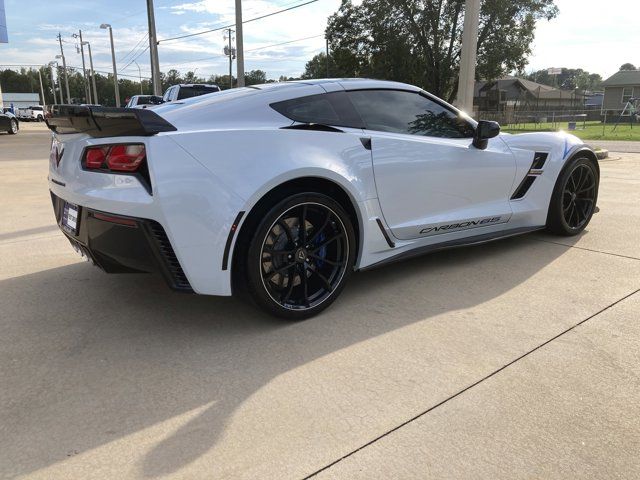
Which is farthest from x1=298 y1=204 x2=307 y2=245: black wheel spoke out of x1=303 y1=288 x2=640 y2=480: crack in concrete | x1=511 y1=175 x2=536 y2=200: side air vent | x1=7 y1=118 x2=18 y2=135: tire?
x1=7 y1=118 x2=18 y2=135: tire

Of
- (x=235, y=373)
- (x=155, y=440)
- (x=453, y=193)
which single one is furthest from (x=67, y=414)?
(x=453, y=193)

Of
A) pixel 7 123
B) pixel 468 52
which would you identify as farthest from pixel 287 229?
pixel 7 123

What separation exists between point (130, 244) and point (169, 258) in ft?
0.73

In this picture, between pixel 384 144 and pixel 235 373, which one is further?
pixel 384 144

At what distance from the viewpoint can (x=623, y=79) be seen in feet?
155

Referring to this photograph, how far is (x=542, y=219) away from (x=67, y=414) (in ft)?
13.4

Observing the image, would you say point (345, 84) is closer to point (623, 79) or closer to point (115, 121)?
point (115, 121)

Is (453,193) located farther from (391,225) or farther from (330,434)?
(330,434)

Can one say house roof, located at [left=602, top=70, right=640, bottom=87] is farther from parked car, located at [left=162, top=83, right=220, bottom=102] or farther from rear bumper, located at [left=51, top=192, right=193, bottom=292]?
rear bumper, located at [left=51, top=192, right=193, bottom=292]

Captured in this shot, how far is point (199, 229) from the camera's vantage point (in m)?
2.65

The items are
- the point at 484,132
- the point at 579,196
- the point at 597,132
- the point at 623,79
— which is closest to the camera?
the point at 484,132

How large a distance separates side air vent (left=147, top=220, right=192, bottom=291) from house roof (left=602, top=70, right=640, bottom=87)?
53841mm

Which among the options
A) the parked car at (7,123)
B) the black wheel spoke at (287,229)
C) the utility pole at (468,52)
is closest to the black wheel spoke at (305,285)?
the black wheel spoke at (287,229)

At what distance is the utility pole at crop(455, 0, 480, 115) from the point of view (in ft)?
33.0
